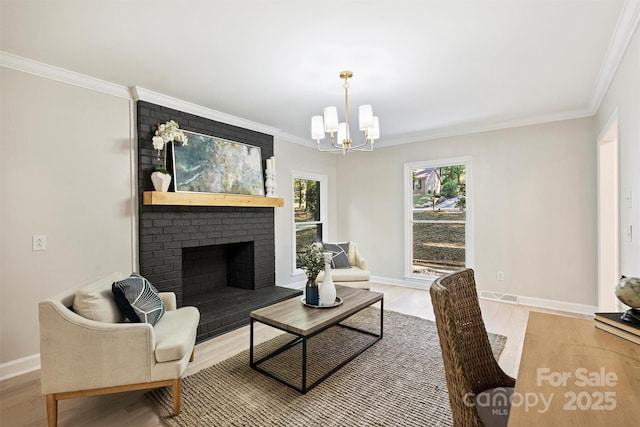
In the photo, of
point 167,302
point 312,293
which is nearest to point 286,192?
point 312,293

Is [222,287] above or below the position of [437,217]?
below

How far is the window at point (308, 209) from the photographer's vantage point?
5215mm

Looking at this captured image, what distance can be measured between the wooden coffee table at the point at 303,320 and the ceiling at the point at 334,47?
→ 2.09 meters

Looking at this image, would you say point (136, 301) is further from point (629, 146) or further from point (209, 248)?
point (629, 146)

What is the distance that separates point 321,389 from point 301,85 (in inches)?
105

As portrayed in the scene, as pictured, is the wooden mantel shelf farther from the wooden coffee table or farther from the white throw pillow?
the wooden coffee table

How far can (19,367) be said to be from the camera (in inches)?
96.9

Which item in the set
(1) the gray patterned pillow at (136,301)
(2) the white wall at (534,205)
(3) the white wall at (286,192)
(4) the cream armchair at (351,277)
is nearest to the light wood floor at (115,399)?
Result: (1) the gray patterned pillow at (136,301)

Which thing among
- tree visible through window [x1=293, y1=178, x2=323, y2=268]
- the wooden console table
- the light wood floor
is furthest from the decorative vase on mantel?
tree visible through window [x1=293, y1=178, x2=323, y2=268]

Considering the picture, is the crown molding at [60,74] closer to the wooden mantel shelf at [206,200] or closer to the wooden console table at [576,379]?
the wooden mantel shelf at [206,200]

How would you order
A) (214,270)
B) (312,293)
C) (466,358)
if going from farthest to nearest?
(214,270), (312,293), (466,358)

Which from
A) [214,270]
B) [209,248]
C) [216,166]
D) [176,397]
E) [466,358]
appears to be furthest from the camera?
[214,270]

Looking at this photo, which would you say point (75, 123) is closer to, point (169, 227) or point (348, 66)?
point (169, 227)

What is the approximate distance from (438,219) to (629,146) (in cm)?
286
